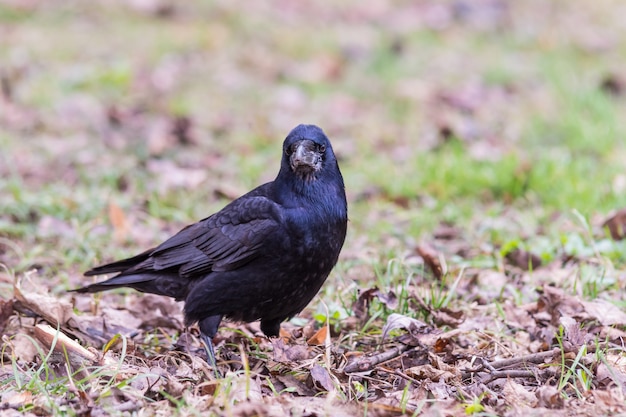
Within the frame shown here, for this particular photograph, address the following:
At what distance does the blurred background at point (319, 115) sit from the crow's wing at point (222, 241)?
2.91ft

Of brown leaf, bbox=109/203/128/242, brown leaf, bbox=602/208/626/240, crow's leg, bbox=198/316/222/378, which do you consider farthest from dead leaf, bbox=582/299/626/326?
brown leaf, bbox=109/203/128/242

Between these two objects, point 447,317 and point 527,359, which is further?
point 447,317

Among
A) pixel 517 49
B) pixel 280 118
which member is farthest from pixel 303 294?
pixel 517 49

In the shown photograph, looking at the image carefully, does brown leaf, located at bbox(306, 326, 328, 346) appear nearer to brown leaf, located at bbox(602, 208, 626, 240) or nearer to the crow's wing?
the crow's wing

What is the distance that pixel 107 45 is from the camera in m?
9.63

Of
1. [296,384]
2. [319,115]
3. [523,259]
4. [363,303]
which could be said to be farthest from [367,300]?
[319,115]

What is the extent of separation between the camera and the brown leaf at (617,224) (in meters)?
5.02

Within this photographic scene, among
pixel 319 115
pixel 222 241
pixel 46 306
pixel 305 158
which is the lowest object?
pixel 319 115

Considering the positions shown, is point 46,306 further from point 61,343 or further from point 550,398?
point 550,398

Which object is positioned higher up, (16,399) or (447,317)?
(16,399)

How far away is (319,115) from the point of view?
8234mm

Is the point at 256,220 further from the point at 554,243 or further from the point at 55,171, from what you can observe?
the point at 55,171

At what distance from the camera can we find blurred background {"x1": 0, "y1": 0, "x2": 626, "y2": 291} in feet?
18.3

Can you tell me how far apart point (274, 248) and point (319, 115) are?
4.67 meters
